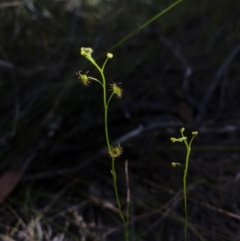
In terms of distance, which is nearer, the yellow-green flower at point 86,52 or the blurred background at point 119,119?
the yellow-green flower at point 86,52

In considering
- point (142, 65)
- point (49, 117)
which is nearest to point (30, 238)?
point (49, 117)

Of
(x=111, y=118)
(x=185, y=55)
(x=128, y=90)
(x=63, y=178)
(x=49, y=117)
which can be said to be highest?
(x=185, y=55)

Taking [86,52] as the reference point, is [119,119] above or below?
above

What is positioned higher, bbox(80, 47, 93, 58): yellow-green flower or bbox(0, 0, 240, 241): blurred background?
bbox(0, 0, 240, 241): blurred background

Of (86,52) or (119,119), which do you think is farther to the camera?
(119,119)

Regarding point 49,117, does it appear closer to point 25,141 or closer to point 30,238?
point 25,141

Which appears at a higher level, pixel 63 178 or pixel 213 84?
pixel 213 84

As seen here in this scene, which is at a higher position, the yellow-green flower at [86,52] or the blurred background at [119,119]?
the blurred background at [119,119]

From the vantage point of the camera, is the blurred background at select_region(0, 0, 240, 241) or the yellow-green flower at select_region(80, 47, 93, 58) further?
the blurred background at select_region(0, 0, 240, 241)
